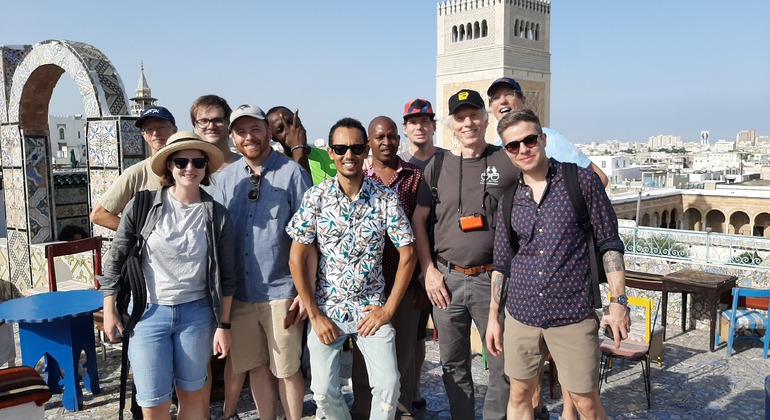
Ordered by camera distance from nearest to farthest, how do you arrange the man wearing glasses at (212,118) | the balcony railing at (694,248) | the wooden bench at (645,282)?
the man wearing glasses at (212,118) < the wooden bench at (645,282) < the balcony railing at (694,248)

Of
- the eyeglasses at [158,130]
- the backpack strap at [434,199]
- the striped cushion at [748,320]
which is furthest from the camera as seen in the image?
the striped cushion at [748,320]

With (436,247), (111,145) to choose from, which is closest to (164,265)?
(436,247)

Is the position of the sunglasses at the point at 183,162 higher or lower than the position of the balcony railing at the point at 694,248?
higher

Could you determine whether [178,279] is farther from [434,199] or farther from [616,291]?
[616,291]

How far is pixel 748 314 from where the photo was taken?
509 cm

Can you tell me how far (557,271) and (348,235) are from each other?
0.91m

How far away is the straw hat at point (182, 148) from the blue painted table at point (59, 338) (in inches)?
63.6

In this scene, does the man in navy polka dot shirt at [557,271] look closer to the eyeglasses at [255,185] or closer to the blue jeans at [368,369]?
the blue jeans at [368,369]

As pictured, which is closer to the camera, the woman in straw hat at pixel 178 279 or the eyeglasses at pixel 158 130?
the woman in straw hat at pixel 178 279

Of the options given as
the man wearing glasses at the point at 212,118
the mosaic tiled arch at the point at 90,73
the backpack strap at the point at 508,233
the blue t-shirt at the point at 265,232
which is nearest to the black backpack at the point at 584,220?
the backpack strap at the point at 508,233

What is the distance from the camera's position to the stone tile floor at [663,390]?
380 centimetres

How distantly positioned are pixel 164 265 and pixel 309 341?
2.42 feet

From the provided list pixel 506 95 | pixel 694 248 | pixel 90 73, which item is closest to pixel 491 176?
pixel 506 95

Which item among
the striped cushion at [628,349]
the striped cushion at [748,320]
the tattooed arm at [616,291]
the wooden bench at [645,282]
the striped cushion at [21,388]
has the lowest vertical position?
the striped cushion at [748,320]
